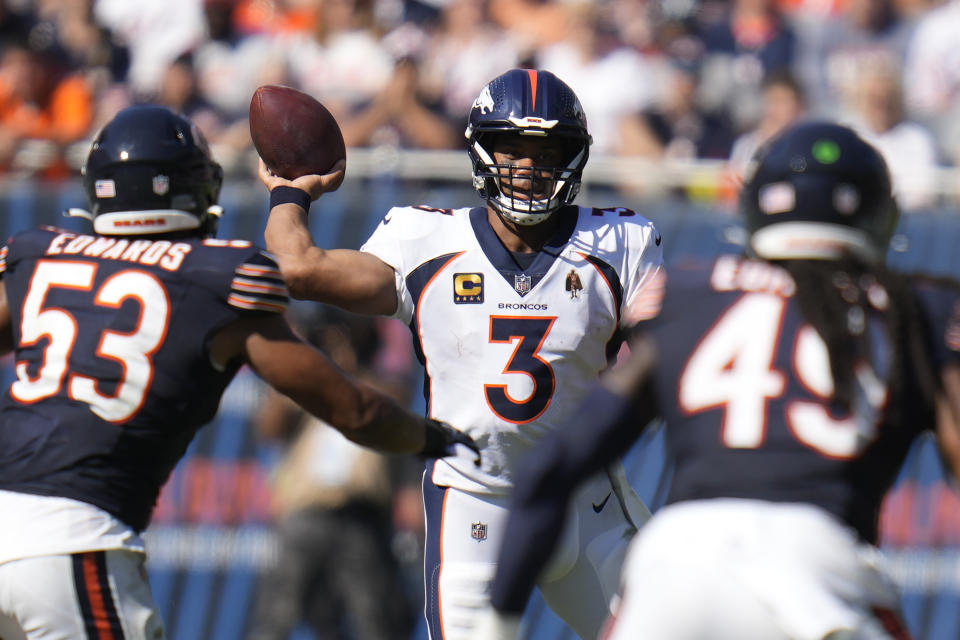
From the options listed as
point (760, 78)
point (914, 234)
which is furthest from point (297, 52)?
point (914, 234)

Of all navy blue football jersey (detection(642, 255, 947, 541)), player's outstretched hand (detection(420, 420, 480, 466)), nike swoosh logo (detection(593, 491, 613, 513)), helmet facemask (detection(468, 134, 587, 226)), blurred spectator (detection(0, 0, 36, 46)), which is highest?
blurred spectator (detection(0, 0, 36, 46))

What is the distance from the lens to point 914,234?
763 cm

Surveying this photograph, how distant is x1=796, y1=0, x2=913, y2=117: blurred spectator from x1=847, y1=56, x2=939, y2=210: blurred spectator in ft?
1.90

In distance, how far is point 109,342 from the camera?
143 inches

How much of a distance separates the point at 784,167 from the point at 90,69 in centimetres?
752

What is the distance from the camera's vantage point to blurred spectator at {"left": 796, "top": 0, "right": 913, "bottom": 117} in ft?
28.7

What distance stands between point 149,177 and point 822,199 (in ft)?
5.99

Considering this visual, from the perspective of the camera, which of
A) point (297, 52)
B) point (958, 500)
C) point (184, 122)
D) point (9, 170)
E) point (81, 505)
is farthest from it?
point (297, 52)

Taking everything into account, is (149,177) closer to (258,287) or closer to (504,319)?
(258,287)

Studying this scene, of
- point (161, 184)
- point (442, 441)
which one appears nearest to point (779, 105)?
point (442, 441)

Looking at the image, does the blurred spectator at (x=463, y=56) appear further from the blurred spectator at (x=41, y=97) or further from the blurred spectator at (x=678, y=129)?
the blurred spectator at (x=41, y=97)

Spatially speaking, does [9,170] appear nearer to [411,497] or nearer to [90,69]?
[90,69]

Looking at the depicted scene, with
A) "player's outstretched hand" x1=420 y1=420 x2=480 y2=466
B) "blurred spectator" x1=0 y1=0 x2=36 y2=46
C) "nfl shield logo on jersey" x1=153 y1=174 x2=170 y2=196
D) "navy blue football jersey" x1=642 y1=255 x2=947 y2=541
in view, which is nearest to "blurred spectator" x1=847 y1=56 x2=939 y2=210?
"player's outstretched hand" x1=420 y1=420 x2=480 y2=466

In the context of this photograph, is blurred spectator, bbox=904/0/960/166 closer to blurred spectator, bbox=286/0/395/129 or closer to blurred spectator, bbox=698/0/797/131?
blurred spectator, bbox=698/0/797/131
